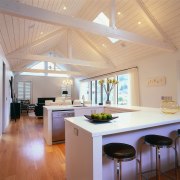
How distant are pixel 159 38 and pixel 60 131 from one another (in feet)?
12.1

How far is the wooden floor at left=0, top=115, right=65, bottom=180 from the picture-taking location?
83.1 inches

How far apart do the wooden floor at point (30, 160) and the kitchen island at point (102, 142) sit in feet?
1.48

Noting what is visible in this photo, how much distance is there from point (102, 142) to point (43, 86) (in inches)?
385

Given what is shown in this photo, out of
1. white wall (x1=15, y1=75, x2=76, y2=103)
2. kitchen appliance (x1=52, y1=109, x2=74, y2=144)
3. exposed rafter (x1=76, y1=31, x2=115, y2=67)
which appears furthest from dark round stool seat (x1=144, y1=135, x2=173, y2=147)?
white wall (x1=15, y1=75, x2=76, y2=103)

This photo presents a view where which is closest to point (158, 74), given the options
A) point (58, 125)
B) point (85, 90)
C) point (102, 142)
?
point (58, 125)

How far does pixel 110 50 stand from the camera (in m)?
5.79

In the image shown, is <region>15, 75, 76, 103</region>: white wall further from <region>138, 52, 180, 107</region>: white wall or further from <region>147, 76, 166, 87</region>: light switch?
<region>147, 76, 166, 87</region>: light switch

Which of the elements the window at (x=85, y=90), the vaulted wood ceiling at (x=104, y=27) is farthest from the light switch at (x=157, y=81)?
the window at (x=85, y=90)

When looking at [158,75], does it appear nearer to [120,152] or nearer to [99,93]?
[120,152]

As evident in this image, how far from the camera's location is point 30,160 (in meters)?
2.60

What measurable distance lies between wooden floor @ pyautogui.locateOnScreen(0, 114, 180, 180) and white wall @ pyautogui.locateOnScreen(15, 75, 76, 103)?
6967mm

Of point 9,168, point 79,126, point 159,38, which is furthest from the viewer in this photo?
point 159,38

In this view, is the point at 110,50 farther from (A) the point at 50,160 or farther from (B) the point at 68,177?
(B) the point at 68,177

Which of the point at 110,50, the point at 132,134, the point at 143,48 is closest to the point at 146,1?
the point at 143,48
